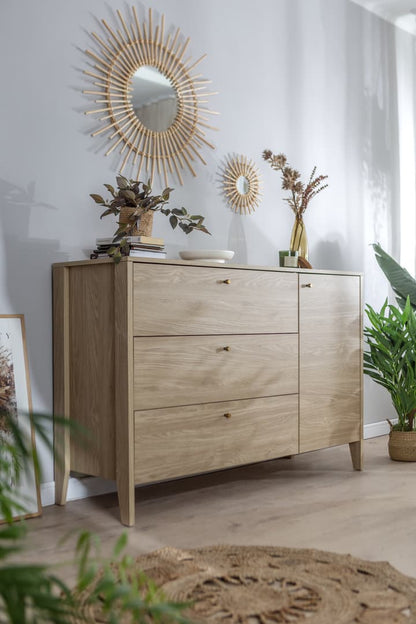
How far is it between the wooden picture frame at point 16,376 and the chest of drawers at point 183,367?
0.46ft

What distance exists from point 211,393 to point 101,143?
3.83 ft

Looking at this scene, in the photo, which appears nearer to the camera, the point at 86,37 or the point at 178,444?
the point at 178,444

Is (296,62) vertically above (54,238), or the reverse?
(296,62)

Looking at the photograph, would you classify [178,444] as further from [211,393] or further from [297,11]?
[297,11]

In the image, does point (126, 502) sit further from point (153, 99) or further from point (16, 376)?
point (153, 99)

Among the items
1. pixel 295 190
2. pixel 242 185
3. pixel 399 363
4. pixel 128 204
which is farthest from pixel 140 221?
pixel 399 363

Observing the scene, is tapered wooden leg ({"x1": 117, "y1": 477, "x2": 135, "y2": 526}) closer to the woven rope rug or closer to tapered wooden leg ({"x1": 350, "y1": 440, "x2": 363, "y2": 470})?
the woven rope rug

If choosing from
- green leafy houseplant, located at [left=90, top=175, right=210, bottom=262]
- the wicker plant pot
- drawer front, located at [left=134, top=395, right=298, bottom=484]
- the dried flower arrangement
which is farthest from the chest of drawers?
the wicker plant pot

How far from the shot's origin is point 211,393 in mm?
2746

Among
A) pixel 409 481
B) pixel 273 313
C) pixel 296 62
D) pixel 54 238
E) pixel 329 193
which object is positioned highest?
pixel 296 62

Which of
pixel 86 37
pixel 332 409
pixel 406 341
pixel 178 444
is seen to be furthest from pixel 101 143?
pixel 406 341

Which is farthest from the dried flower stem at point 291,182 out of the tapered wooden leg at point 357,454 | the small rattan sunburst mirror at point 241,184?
the tapered wooden leg at point 357,454

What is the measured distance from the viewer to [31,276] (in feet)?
9.01

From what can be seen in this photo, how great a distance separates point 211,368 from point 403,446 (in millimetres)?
1443
